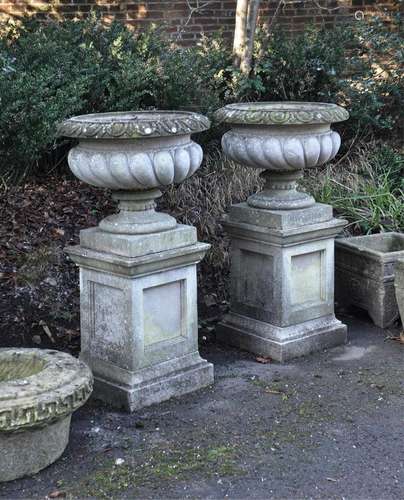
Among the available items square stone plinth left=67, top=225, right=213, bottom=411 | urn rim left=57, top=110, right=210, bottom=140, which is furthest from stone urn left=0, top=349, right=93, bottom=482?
urn rim left=57, top=110, right=210, bottom=140

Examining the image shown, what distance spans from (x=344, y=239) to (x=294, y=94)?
2.88 metres

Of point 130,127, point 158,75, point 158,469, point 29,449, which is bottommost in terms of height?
point 158,469

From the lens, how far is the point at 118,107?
24.9 feet

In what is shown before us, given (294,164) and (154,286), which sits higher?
(294,164)

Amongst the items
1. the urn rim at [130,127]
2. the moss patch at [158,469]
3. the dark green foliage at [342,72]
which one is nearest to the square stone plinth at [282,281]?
the urn rim at [130,127]

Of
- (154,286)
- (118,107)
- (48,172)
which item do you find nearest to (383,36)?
(118,107)

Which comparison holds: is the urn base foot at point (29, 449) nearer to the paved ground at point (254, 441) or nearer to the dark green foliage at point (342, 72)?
the paved ground at point (254, 441)

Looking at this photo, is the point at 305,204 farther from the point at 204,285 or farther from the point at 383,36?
the point at 383,36

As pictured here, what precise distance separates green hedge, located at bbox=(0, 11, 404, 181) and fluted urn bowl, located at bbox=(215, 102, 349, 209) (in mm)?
1789

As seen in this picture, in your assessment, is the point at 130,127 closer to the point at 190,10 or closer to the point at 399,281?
the point at 399,281

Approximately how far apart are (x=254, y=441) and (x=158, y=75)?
14.1 ft

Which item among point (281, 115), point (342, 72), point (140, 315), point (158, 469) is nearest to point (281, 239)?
point (281, 115)

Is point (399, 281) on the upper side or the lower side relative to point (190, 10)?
lower

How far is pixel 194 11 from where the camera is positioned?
31.7ft
